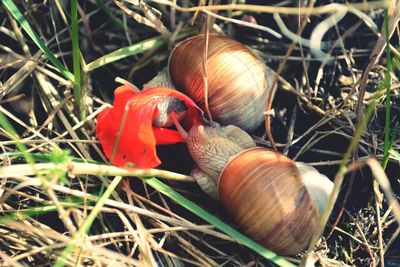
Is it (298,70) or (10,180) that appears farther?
(298,70)

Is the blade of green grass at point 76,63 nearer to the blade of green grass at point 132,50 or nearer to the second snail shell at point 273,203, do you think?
the blade of green grass at point 132,50

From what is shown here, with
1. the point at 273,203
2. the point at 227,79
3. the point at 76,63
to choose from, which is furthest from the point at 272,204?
the point at 76,63

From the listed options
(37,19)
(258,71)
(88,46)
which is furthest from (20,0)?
(258,71)

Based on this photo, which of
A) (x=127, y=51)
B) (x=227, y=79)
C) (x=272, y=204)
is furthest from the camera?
(x=127, y=51)

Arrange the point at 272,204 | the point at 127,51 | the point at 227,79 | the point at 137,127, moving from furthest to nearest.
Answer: the point at 127,51
the point at 227,79
the point at 137,127
the point at 272,204

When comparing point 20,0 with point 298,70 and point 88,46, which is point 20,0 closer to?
point 88,46

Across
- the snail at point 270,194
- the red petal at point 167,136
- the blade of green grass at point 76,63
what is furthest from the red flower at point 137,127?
the snail at point 270,194

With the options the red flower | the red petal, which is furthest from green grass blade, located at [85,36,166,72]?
the red petal

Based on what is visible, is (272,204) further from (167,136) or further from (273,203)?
(167,136)
